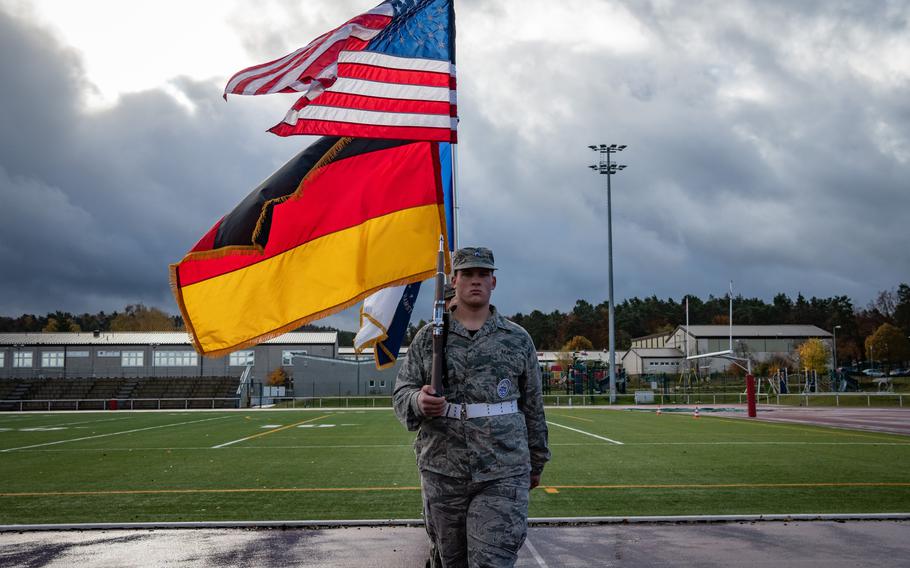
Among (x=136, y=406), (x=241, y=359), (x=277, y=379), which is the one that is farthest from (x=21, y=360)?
(x=136, y=406)

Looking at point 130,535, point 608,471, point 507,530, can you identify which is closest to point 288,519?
point 130,535

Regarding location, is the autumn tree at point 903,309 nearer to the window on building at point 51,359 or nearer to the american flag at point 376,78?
the window on building at point 51,359

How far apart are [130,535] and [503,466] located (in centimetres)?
488

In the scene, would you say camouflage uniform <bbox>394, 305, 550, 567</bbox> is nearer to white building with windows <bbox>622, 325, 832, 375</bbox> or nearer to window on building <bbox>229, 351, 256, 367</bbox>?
window on building <bbox>229, 351, 256, 367</bbox>

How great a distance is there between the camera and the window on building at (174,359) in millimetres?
80375

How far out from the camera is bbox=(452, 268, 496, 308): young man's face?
4.41 m

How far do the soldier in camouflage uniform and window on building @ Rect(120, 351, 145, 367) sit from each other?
8374cm

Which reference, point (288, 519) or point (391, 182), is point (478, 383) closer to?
point (391, 182)

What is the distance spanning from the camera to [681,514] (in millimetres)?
8297

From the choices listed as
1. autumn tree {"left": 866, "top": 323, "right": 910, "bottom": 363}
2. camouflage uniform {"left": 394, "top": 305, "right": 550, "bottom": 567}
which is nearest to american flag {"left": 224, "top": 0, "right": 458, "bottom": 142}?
camouflage uniform {"left": 394, "top": 305, "right": 550, "bottom": 567}

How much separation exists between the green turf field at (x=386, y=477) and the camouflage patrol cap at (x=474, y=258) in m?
4.69

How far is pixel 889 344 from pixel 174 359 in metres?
81.6

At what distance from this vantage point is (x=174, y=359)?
80.5 m

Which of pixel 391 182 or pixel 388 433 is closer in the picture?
pixel 391 182
